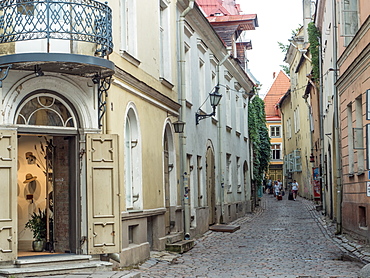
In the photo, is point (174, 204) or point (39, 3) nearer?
point (39, 3)

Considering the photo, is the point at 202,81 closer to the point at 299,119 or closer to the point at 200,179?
the point at 200,179

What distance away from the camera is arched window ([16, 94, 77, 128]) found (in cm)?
1089

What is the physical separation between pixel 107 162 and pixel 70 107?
1182mm

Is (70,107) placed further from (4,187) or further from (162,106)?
(162,106)

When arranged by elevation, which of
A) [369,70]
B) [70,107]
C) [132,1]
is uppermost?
[132,1]

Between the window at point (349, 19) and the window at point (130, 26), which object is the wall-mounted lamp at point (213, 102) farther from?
the window at point (130, 26)

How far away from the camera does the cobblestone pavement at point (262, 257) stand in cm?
1212

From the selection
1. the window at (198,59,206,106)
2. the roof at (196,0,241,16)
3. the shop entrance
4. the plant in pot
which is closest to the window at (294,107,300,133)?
the roof at (196,0,241,16)

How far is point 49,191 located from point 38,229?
2.55ft

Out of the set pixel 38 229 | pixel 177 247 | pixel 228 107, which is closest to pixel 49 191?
pixel 38 229

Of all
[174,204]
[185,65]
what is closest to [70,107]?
[174,204]

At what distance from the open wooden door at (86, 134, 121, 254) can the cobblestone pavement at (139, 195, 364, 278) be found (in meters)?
1.12

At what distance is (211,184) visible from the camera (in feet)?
77.7

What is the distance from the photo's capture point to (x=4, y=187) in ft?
33.7
